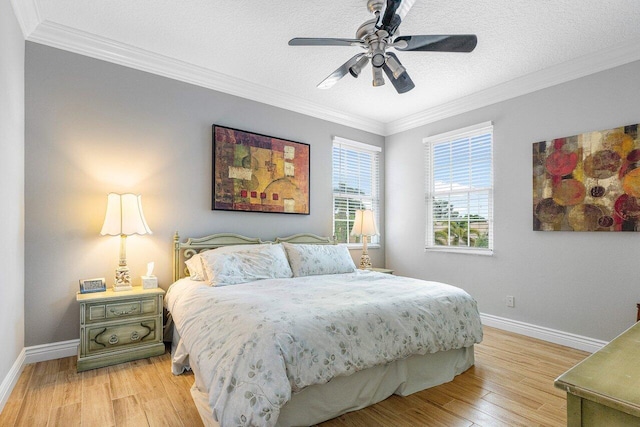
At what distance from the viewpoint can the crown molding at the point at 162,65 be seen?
→ 2789 millimetres

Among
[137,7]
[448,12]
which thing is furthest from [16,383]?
[448,12]

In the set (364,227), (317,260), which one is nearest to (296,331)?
(317,260)

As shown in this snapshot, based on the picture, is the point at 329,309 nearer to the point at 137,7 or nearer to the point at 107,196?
the point at 107,196

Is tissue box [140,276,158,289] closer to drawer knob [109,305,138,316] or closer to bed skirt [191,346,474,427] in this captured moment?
drawer knob [109,305,138,316]

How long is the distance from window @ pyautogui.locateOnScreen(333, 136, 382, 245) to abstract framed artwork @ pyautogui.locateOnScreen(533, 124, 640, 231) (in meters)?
2.16

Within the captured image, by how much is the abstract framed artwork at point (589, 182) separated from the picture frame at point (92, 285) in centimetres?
420

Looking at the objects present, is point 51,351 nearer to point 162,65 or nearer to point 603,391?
point 162,65

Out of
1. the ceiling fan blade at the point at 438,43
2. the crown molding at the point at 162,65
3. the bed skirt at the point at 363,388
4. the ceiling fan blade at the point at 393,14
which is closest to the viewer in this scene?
the bed skirt at the point at 363,388

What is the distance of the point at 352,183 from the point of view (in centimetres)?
489

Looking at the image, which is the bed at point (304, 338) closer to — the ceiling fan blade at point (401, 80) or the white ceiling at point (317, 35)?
the ceiling fan blade at point (401, 80)

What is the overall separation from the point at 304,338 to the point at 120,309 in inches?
71.0

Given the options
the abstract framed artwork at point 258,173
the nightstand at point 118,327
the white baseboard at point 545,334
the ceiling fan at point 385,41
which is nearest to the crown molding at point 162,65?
the abstract framed artwork at point 258,173

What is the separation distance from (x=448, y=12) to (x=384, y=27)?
0.72m

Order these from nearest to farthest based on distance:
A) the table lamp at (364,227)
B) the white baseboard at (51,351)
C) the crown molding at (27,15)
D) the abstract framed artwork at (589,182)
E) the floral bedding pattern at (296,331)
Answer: the floral bedding pattern at (296,331), the crown molding at (27,15), the white baseboard at (51,351), the abstract framed artwork at (589,182), the table lamp at (364,227)
